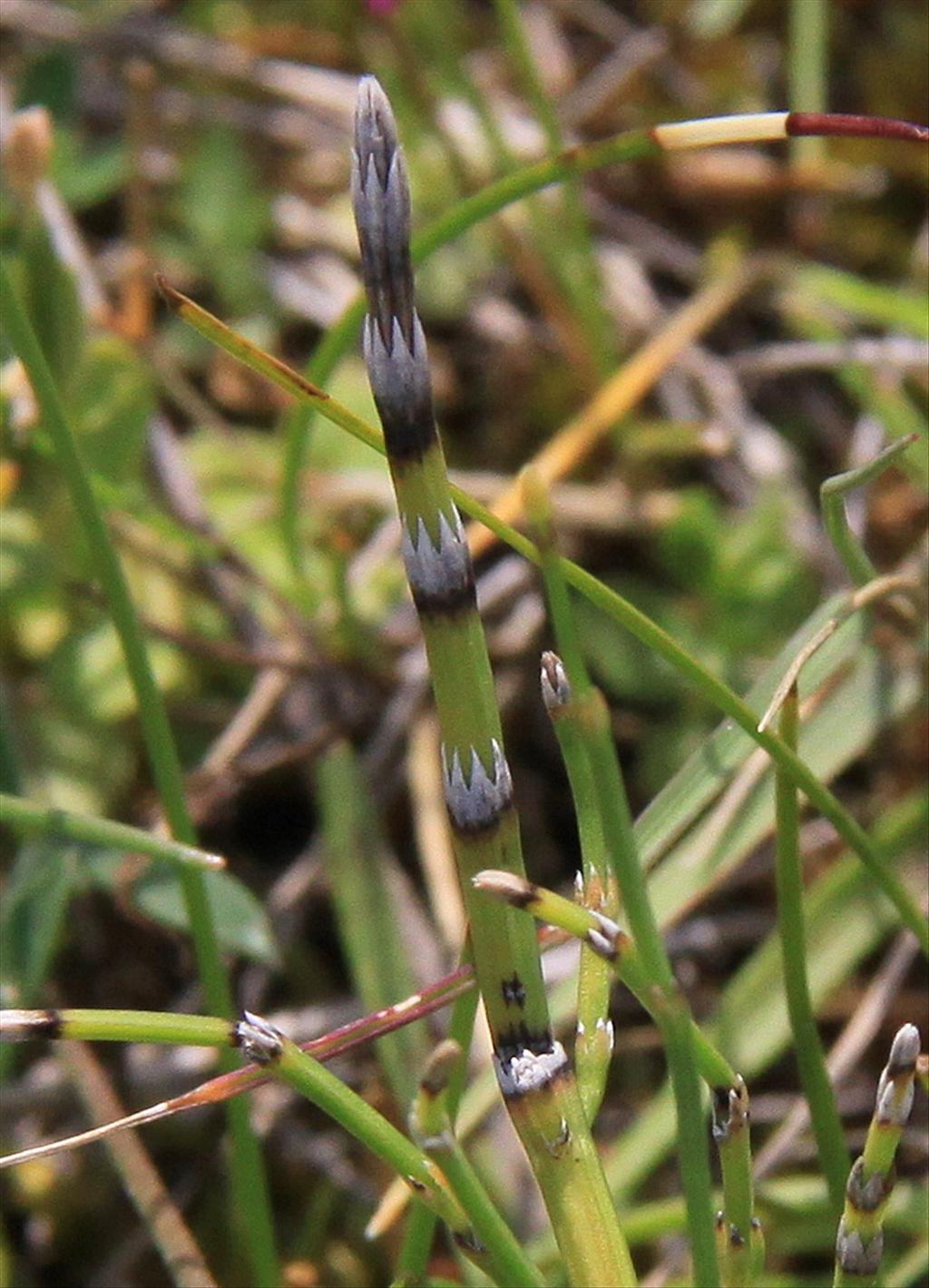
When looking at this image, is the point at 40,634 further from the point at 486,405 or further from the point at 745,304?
the point at 745,304

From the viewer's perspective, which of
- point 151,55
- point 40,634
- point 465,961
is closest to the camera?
point 465,961

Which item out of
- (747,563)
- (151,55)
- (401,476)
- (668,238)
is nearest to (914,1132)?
(747,563)

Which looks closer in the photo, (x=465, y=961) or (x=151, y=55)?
(x=465, y=961)

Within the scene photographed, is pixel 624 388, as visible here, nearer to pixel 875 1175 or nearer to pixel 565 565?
pixel 565 565

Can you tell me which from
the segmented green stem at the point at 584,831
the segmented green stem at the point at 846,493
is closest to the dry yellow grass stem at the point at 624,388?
the segmented green stem at the point at 846,493

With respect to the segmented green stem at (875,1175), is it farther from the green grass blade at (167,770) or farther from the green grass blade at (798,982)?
the green grass blade at (167,770)

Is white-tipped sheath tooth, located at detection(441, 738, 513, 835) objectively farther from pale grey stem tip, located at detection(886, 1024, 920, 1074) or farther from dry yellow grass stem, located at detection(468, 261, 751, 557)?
dry yellow grass stem, located at detection(468, 261, 751, 557)
